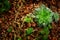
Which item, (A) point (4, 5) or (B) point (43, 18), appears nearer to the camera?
(B) point (43, 18)

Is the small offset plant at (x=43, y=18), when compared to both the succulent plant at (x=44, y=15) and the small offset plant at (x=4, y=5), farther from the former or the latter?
the small offset plant at (x=4, y=5)

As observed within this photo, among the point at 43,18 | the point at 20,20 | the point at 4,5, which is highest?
the point at 4,5

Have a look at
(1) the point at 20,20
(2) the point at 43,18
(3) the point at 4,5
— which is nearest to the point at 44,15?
(2) the point at 43,18

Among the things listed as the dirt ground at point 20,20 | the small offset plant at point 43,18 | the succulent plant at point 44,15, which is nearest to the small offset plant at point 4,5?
the dirt ground at point 20,20

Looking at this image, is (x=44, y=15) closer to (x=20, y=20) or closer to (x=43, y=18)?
(x=43, y=18)

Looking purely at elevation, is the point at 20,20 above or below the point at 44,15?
below

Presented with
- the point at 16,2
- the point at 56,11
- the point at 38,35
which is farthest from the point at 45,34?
the point at 16,2

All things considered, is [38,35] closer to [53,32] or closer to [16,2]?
[53,32]

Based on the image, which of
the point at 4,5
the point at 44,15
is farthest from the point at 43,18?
the point at 4,5
